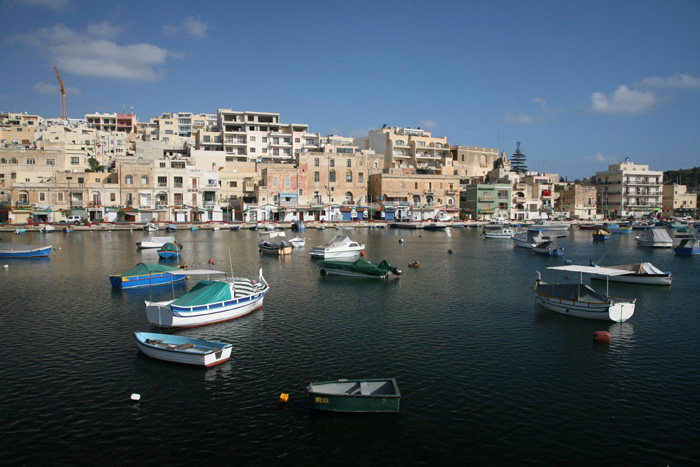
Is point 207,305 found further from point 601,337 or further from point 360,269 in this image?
point 601,337

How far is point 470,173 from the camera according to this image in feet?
364

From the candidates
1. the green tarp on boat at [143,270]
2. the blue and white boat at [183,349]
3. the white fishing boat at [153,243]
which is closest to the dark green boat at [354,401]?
the blue and white boat at [183,349]

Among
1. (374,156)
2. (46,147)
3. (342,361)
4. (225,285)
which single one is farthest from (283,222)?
(342,361)

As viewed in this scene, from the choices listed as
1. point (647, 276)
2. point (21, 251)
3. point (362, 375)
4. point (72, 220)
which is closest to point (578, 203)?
point (647, 276)

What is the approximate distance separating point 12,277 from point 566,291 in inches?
1314

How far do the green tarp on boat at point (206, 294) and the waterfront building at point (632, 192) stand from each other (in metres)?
110

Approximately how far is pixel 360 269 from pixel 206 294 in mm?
12941

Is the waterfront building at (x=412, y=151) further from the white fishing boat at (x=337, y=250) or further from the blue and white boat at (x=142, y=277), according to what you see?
the blue and white boat at (x=142, y=277)

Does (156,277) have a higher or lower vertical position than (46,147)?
lower

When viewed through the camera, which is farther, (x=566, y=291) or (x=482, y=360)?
(x=566, y=291)

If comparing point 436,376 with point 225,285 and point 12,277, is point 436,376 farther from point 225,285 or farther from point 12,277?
point 12,277

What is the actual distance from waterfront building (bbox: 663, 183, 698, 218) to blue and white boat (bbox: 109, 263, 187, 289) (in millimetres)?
119787

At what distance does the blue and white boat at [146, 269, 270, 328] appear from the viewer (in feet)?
61.9

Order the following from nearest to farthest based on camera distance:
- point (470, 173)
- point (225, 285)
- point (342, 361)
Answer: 1. point (342, 361)
2. point (225, 285)
3. point (470, 173)
